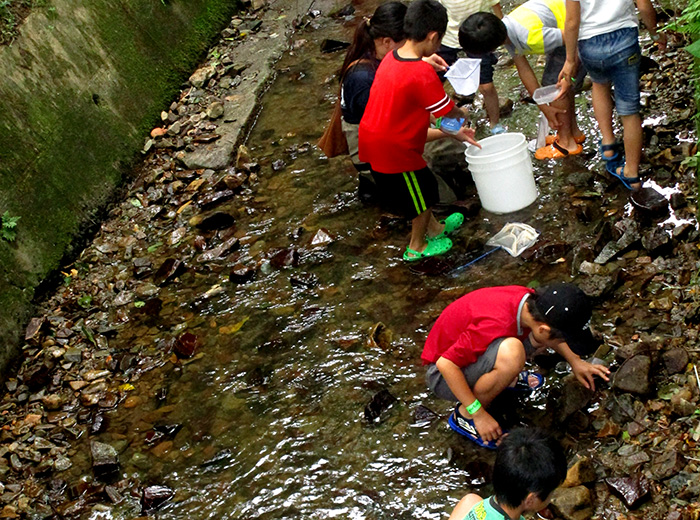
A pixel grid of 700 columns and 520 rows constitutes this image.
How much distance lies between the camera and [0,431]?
4.98 m

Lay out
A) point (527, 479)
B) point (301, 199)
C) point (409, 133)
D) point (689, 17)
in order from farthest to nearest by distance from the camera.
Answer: point (301, 199) < point (409, 133) < point (689, 17) < point (527, 479)

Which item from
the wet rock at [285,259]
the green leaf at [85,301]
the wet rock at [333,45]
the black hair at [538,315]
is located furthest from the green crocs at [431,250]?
the wet rock at [333,45]

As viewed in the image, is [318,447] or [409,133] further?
[409,133]

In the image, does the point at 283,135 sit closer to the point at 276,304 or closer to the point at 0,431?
the point at 276,304

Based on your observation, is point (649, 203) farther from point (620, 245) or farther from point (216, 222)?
point (216, 222)

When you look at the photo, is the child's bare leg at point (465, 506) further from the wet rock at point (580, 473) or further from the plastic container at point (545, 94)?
the plastic container at point (545, 94)

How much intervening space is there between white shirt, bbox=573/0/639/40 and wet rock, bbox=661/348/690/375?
2099 mm

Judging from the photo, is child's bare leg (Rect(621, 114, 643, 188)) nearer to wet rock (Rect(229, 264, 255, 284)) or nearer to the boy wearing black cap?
the boy wearing black cap

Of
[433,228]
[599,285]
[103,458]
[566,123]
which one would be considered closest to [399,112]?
[433,228]

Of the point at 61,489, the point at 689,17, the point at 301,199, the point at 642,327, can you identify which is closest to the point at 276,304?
the point at 301,199

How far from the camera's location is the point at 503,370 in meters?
3.66

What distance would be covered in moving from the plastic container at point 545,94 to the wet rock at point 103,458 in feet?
12.4

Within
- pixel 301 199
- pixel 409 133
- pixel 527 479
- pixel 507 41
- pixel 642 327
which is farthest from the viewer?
pixel 301 199

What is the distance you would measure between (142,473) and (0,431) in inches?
49.3
